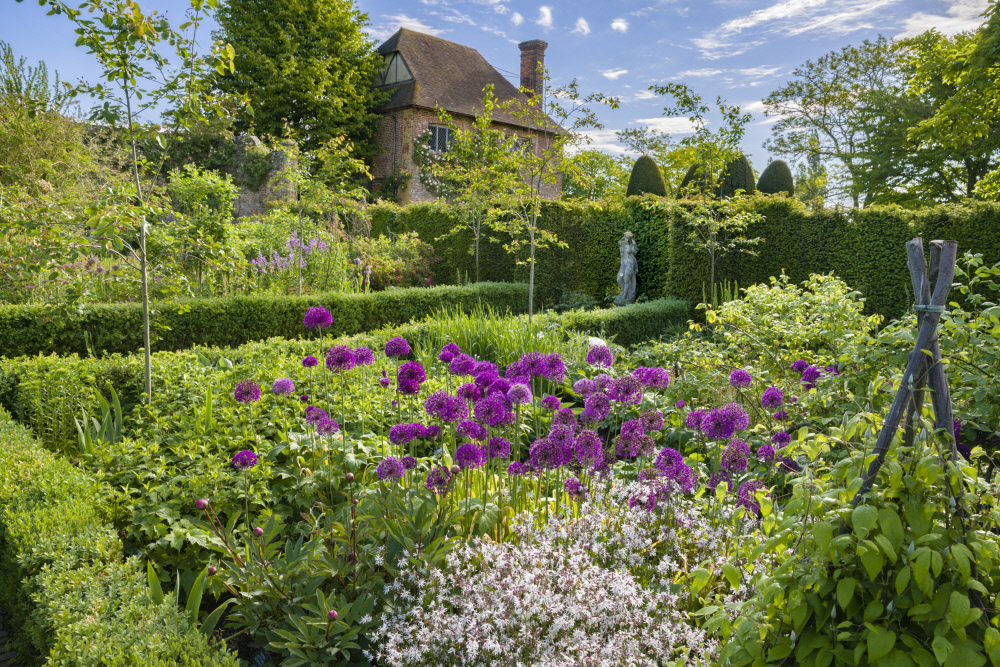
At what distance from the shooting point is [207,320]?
26.0 feet

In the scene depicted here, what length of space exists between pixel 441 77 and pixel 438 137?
3.25 metres

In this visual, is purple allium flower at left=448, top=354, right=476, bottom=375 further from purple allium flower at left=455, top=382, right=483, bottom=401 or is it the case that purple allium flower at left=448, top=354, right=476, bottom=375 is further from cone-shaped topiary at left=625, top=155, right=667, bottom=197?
cone-shaped topiary at left=625, top=155, right=667, bottom=197

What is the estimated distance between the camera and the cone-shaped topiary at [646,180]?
50.4ft

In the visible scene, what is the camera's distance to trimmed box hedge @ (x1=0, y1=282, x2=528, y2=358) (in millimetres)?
6594

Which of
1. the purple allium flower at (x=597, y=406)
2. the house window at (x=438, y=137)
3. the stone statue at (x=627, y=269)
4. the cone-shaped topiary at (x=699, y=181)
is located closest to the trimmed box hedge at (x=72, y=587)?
the purple allium flower at (x=597, y=406)

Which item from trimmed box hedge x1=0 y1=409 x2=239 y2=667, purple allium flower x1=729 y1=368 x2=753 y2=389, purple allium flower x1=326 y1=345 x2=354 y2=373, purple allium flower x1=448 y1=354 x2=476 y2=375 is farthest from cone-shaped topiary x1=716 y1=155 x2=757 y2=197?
trimmed box hedge x1=0 y1=409 x2=239 y2=667

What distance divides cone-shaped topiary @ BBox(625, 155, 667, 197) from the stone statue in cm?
357

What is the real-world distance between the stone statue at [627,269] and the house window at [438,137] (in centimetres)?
1556

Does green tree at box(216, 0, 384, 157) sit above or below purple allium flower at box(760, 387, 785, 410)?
above

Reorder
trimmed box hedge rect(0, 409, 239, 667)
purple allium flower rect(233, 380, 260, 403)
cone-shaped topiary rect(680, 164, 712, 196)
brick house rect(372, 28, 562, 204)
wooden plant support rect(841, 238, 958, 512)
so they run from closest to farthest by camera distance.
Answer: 1. wooden plant support rect(841, 238, 958, 512)
2. trimmed box hedge rect(0, 409, 239, 667)
3. purple allium flower rect(233, 380, 260, 403)
4. cone-shaped topiary rect(680, 164, 712, 196)
5. brick house rect(372, 28, 562, 204)

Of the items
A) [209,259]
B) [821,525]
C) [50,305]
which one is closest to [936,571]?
[821,525]

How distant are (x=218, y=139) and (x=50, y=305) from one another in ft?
65.6

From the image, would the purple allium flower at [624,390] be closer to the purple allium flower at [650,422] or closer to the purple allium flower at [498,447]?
the purple allium flower at [650,422]

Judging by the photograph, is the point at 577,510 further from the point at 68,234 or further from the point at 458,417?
the point at 68,234
